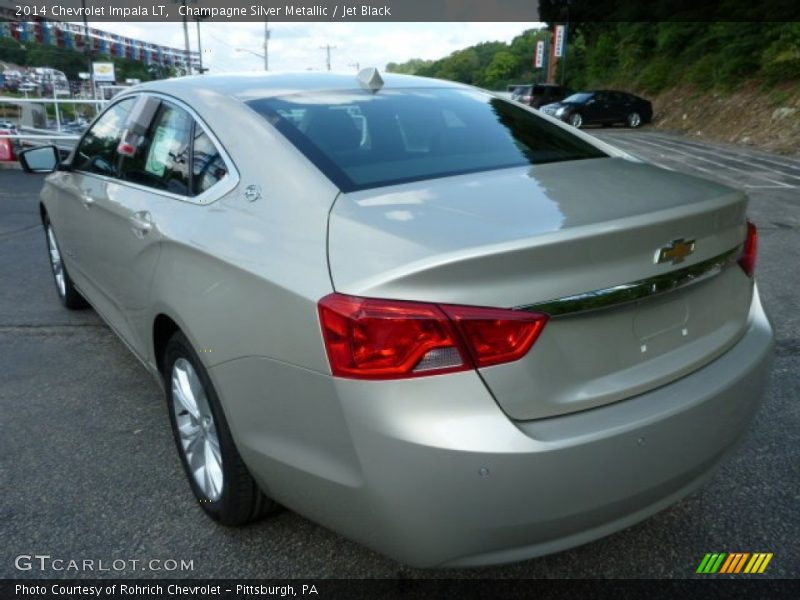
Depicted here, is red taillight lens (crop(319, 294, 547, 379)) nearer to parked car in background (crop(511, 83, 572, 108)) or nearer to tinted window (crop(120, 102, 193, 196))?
tinted window (crop(120, 102, 193, 196))

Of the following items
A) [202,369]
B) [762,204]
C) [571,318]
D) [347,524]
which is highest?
[571,318]

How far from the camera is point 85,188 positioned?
3531mm

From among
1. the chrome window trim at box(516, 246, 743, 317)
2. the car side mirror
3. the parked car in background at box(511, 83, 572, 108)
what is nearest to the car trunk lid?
the chrome window trim at box(516, 246, 743, 317)

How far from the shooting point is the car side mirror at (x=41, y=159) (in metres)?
4.23

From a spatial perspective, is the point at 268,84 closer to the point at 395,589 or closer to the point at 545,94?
the point at 395,589

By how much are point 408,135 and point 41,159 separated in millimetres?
2888

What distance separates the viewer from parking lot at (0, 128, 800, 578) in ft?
7.30

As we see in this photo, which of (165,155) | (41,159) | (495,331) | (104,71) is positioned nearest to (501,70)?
(104,71)

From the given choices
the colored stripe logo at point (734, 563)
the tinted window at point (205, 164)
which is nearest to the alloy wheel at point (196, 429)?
the tinted window at point (205, 164)

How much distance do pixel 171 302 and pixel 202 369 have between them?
0.30 meters

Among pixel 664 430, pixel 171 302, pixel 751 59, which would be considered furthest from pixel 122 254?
pixel 751 59

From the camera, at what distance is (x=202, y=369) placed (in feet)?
7.16

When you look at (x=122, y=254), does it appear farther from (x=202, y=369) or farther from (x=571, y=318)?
(x=571, y=318)

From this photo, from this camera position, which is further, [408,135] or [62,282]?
[62,282]
